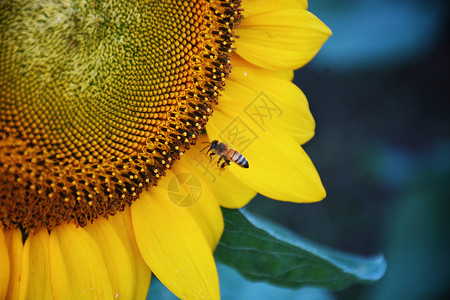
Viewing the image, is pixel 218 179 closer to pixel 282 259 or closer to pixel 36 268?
pixel 282 259

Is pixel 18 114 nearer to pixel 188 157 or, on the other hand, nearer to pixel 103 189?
pixel 103 189

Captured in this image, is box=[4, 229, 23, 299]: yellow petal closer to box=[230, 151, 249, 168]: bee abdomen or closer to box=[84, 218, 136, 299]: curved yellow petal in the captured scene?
box=[84, 218, 136, 299]: curved yellow petal

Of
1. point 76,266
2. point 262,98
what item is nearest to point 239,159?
point 262,98

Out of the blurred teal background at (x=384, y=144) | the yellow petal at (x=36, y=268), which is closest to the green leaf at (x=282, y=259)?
the yellow petal at (x=36, y=268)

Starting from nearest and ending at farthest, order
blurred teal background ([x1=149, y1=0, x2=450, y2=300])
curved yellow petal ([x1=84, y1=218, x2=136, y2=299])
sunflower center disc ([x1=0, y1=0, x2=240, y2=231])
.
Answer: sunflower center disc ([x1=0, y1=0, x2=240, y2=231])
curved yellow petal ([x1=84, y1=218, x2=136, y2=299])
blurred teal background ([x1=149, y1=0, x2=450, y2=300])

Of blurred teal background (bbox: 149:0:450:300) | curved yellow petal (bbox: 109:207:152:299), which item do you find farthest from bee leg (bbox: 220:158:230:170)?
blurred teal background (bbox: 149:0:450:300)

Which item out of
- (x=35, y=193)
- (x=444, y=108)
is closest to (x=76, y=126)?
(x=35, y=193)

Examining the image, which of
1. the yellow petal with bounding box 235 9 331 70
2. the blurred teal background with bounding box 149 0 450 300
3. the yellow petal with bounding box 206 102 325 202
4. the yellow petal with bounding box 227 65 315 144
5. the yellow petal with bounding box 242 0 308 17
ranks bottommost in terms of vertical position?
the blurred teal background with bounding box 149 0 450 300
